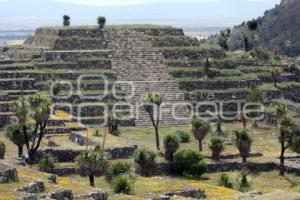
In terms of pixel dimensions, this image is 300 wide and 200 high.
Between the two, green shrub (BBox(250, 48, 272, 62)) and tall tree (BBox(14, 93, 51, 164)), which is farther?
green shrub (BBox(250, 48, 272, 62))

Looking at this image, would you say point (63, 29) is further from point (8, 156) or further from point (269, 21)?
point (269, 21)

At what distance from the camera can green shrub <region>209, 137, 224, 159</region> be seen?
58594 mm

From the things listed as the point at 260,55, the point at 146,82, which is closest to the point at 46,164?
the point at 146,82

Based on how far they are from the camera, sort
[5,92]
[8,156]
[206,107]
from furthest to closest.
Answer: [206,107]
[5,92]
[8,156]

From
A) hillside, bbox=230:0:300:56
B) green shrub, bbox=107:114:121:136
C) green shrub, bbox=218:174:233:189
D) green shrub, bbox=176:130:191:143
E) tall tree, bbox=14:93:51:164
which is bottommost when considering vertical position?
green shrub, bbox=218:174:233:189

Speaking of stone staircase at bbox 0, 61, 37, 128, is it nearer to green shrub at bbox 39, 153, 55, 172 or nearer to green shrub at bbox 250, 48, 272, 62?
green shrub at bbox 39, 153, 55, 172

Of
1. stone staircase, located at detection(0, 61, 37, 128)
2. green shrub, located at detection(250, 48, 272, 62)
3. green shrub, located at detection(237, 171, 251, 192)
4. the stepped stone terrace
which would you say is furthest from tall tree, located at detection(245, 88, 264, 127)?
green shrub, located at detection(237, 171, 251, 192)

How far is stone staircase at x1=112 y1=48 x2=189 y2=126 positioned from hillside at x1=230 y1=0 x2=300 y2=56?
→ 76.0m

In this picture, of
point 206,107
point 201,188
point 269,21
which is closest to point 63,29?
point 206,107

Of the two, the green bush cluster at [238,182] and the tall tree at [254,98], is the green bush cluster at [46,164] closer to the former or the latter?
the green bush cluster at [238,182]

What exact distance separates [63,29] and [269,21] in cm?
9595

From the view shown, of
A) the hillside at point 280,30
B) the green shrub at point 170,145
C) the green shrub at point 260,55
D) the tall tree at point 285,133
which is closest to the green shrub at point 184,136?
the green shrub at point 170,145

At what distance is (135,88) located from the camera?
7869 cm

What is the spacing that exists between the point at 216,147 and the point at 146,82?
74.4 feet
